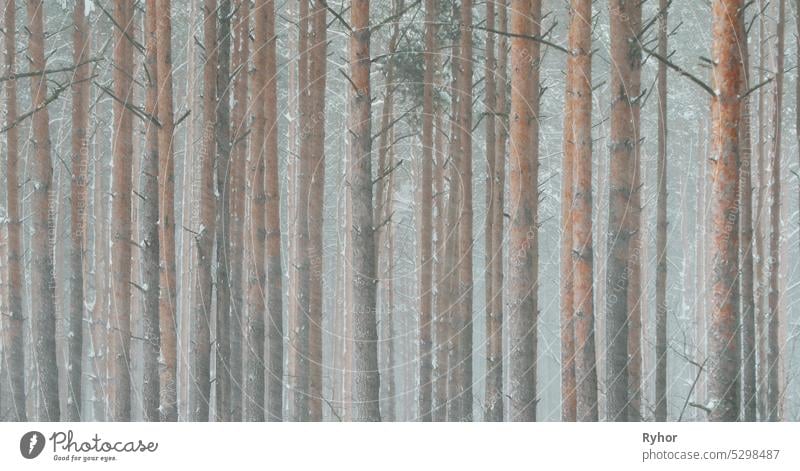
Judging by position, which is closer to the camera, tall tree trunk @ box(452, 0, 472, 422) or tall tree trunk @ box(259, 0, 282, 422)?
tall tree trunk @ box(259, 0, 282, 422)

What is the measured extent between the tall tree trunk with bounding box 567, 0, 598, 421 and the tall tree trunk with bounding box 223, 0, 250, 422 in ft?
21.8

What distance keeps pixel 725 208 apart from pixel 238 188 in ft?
35.0

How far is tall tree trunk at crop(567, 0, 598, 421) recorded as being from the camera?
12.4m

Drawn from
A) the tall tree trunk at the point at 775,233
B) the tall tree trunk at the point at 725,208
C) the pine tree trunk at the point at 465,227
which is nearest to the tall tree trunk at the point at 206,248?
the pine tree trunk at the point at 465,227

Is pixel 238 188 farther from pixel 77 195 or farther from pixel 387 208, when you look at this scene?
pixel 387 208

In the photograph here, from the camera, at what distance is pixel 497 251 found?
63.9 ft

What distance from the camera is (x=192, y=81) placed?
23969 millimetres

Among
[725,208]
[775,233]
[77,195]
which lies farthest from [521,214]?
[77,195]

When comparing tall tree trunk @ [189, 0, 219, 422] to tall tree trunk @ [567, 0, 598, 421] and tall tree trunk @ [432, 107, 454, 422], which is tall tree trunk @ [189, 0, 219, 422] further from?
tall tree trunk @ [432, 107, 454, 422]

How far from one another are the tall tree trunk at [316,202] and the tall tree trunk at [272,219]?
18.1 inches

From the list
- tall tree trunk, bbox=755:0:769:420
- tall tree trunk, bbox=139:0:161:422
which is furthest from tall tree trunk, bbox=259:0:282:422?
tall tree trunk, bbox=755:0:769:420
